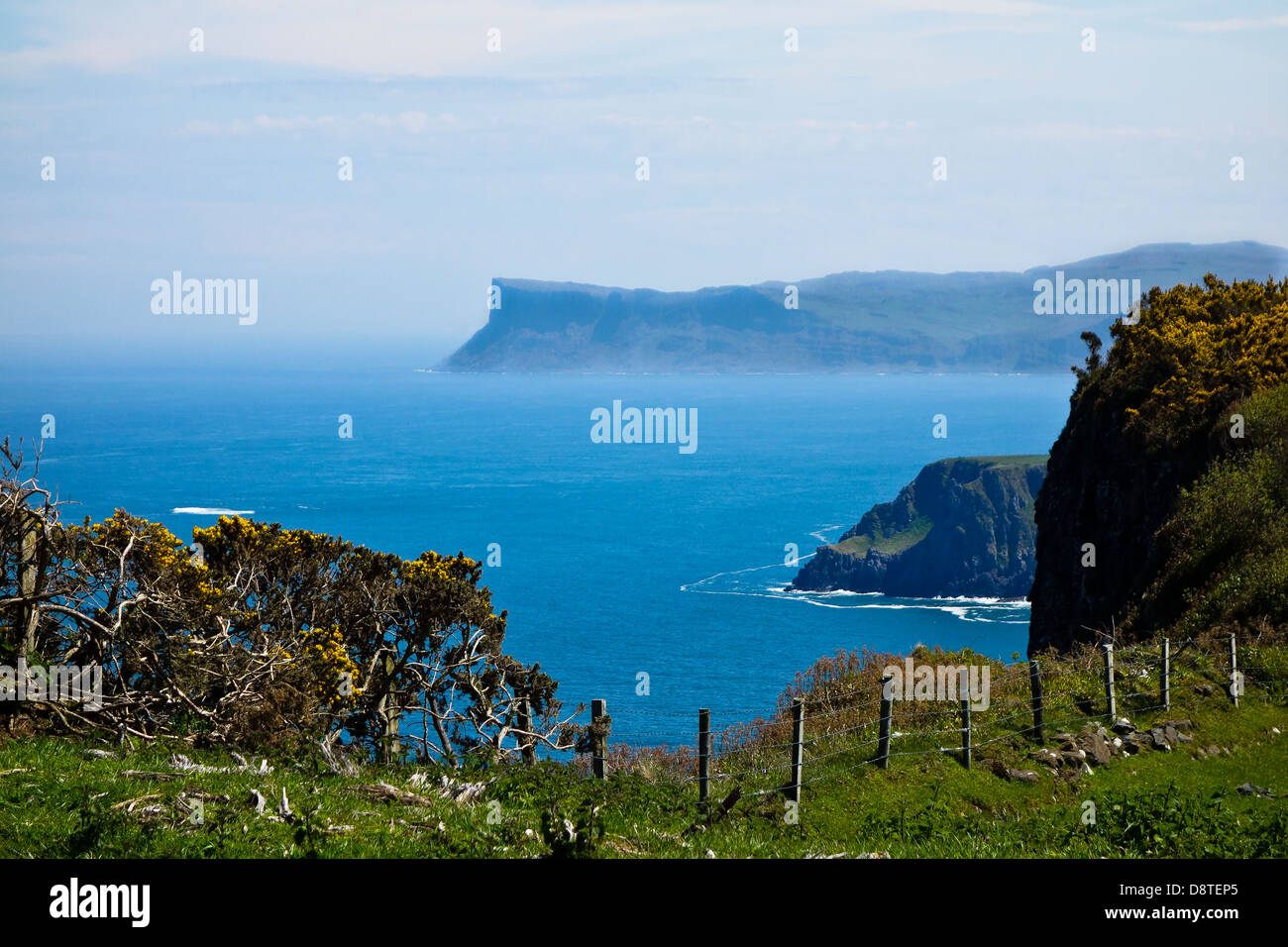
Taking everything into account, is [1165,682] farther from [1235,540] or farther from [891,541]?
[891,541]

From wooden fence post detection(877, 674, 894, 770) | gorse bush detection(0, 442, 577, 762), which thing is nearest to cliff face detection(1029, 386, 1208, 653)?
wooden fence post detection(877, 674, 894, 770)

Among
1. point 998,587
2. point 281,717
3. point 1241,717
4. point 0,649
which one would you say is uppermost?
point 0,649

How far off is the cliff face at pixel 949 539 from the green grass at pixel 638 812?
11701cm

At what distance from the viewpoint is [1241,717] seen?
18031 mm

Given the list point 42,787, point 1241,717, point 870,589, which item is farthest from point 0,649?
point 870,589

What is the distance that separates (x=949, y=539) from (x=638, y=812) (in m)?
137

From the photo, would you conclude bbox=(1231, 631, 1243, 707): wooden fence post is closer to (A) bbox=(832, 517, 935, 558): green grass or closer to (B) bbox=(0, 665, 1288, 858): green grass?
(B) bbox=(0, 665, 1288, 858): green grass

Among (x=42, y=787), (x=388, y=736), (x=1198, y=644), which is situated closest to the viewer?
(x=42, y=787)

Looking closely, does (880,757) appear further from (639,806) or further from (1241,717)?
(1241,717)

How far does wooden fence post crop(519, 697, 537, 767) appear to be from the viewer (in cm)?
1660

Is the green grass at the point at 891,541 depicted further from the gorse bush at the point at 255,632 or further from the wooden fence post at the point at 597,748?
the wooden fence post at the point at 597,748

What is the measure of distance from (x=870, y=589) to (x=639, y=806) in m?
128

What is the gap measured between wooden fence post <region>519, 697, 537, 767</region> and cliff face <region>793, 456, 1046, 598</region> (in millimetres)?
115211

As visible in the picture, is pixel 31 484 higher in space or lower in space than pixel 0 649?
higher
